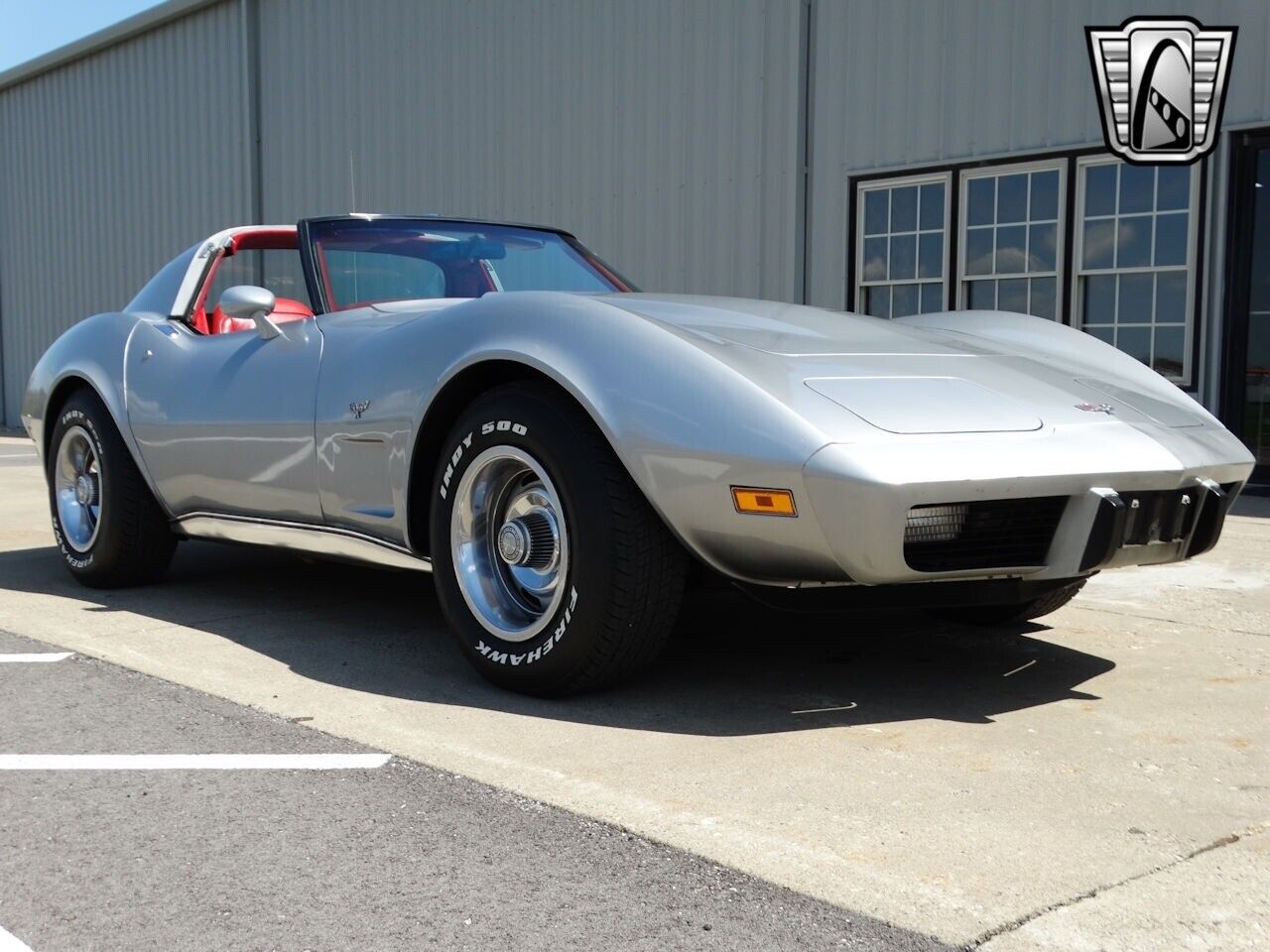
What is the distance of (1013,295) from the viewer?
1041 centimetres

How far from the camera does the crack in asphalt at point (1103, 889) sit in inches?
77.3

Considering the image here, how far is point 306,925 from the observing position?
204cm

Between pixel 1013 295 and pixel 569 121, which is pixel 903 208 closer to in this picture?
pixel 1013 295

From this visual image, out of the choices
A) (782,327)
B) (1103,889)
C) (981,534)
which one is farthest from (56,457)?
(1103,889)

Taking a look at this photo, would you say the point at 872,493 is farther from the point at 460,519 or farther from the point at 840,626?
the point at 840,626

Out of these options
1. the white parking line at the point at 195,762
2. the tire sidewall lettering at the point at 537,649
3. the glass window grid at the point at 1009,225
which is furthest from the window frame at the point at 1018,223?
the white parking line at the point at 195,762

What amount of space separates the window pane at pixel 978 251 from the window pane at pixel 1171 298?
4.41 feet

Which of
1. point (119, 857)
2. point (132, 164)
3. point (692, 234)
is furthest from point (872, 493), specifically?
point (132, 164)

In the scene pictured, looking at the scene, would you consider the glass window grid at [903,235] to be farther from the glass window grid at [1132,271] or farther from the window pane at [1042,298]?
the glass window grid at [1132,271]

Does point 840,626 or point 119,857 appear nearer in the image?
point 119,857

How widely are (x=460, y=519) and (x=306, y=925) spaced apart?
1.53 meters

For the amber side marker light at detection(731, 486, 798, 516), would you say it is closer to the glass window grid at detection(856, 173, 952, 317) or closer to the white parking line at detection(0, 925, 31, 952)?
the white parking line at detection(0, 925, 31, 952)

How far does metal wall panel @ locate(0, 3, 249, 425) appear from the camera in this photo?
60.0ft

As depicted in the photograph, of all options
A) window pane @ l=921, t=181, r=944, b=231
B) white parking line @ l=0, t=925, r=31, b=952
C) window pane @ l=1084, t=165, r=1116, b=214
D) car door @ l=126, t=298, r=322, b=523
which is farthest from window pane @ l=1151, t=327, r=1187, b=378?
white parking line @ l=0, t=925, r=31, b=952
